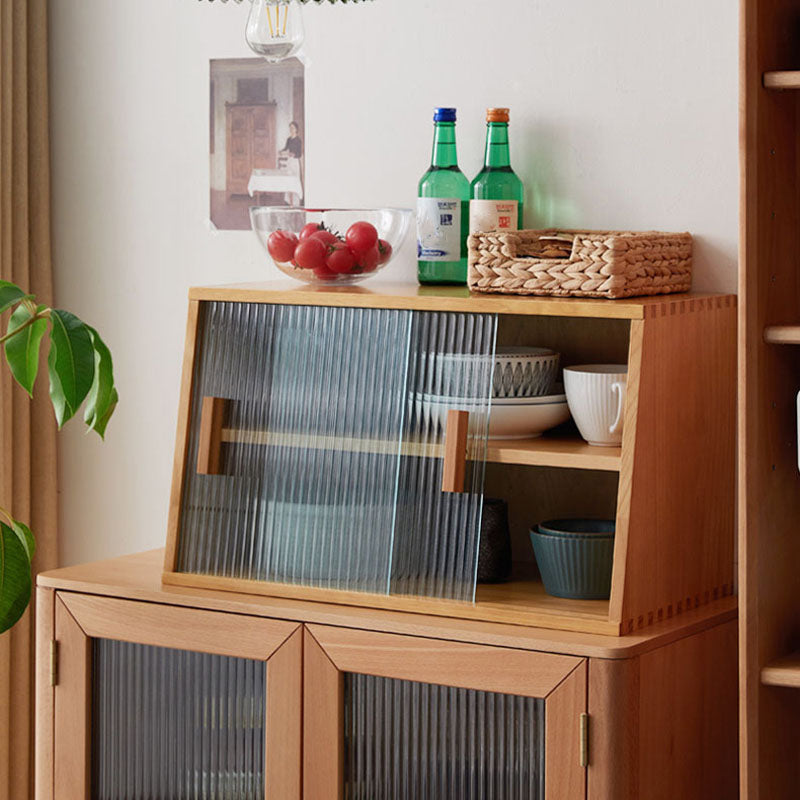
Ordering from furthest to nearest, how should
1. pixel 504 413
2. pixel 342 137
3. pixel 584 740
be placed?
pixel 342 137, pixel 504 413, pixel 584 740

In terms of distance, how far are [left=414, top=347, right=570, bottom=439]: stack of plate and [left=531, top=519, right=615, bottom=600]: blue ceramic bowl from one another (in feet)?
0.57

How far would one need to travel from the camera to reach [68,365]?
2195mm

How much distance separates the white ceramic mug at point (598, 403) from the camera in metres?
2.17

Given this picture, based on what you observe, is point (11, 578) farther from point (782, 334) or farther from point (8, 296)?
point (782, 334)

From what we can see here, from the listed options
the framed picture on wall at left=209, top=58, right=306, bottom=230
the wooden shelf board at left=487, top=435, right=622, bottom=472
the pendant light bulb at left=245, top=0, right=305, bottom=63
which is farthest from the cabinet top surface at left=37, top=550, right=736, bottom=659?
the pendant light bulb at left=245, top=0, right=305, bottom=63

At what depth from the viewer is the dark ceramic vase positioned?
92.6 inches

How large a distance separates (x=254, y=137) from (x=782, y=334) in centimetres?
124

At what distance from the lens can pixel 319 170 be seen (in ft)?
9.03

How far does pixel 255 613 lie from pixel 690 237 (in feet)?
3.06

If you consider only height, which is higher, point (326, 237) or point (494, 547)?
→ point (326, 237)

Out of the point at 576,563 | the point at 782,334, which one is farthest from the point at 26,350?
the point at 782,334

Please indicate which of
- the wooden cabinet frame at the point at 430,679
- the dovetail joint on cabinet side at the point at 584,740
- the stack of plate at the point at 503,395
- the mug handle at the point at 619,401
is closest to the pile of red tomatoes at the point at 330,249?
the stack of plate at the point at 503,395

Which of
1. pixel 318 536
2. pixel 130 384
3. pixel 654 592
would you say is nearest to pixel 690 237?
pixel 654 592

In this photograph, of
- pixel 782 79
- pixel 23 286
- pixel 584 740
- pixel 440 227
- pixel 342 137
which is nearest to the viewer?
pixel 782 79
